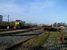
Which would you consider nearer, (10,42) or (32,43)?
(32,43)

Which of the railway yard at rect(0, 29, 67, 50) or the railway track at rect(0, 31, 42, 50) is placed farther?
the railway track at rect(0, 31, 42, 50)

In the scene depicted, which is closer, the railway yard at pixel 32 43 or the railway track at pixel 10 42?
the railway yard at pixel 32 43

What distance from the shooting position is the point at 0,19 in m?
144
